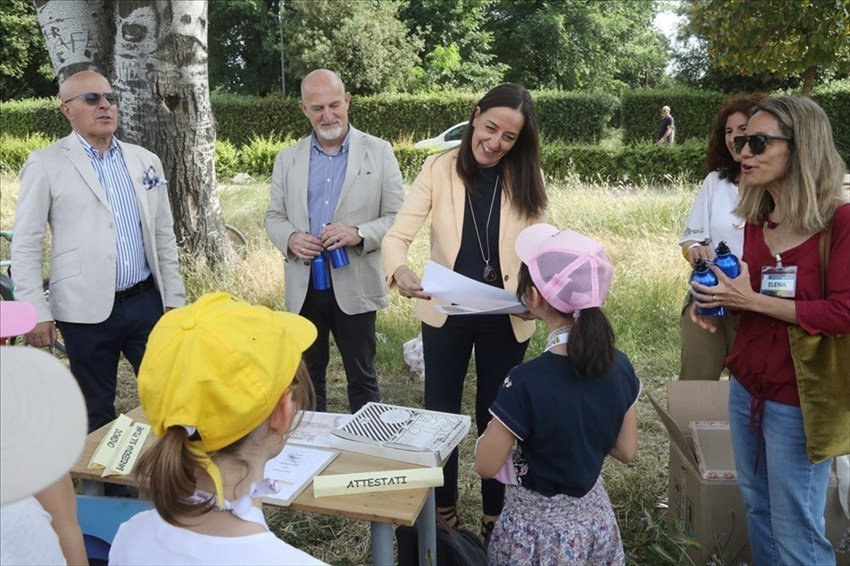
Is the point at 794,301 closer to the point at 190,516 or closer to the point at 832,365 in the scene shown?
the point at 832,365

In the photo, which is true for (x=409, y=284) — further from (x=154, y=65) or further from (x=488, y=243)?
(x=154, y=65)

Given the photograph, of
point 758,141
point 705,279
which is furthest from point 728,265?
point 758,141

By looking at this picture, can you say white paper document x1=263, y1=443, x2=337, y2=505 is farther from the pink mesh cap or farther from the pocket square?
the pocket square

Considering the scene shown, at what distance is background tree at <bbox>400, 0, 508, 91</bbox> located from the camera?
27953 mm

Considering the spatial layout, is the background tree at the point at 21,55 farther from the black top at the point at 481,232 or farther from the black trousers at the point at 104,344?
the black top at the point at 481,232

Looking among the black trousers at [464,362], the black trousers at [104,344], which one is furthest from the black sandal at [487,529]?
the black trousers at [104,344]

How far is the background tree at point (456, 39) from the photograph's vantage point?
27953 mm


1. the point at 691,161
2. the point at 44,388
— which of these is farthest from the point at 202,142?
the point at 691,161

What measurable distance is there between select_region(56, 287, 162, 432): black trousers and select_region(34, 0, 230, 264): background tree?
268cm

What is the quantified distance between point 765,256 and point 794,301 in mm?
194

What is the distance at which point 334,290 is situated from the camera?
142 inches

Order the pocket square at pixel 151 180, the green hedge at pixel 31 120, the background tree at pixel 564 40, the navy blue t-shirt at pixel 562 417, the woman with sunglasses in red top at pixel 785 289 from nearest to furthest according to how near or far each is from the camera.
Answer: the navy blue t-shirt at pixel 562 417, the woman with sunglasses in red top at pixel 785 289, the pocket square at pixel 151 180, the green hedge at pixel 31 120, the background tree at pixel 564 40

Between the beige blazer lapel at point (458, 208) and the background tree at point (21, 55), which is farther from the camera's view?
the background tree at point (21, 55)

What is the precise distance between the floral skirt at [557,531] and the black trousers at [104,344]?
80.5 inches
